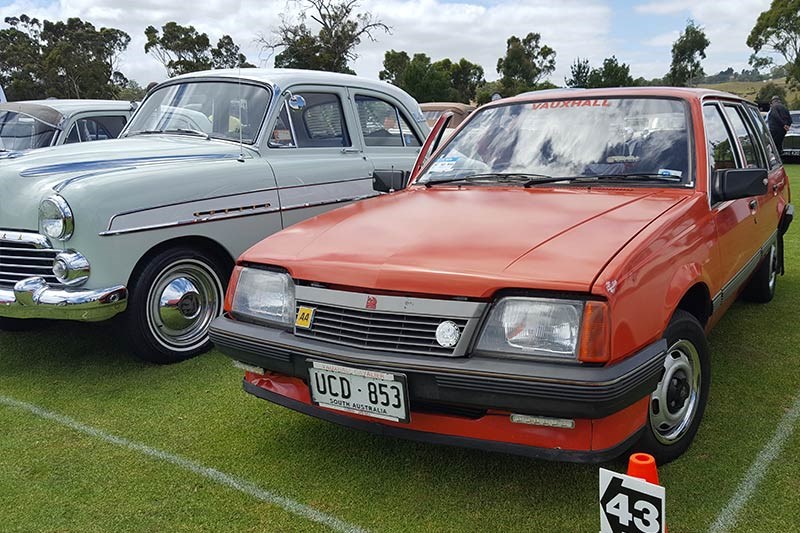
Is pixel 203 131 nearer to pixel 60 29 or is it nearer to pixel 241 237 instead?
pixel 241 237

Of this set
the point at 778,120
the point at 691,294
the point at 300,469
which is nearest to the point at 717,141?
the point at 691,294

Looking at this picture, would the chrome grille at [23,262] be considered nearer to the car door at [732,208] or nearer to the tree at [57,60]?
the car door at [732,208]

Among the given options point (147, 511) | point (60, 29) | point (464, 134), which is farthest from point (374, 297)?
point (60, 29)

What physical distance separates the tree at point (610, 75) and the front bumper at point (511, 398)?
1839 inches

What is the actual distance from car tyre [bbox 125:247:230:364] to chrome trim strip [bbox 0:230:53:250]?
0.53 metres

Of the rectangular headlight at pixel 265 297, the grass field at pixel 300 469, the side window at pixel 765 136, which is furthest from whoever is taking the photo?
the side window at pixel 765 136

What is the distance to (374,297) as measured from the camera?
235 centimetres

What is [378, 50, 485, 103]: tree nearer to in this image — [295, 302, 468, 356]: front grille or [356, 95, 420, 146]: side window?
[356, 95, 420, 146]: side window

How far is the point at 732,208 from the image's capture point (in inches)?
131

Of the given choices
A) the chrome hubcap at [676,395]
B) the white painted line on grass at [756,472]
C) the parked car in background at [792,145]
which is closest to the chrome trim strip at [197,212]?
the chrome hubcap at [676,395]

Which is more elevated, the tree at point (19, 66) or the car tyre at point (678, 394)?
the tree at point (19, 66)

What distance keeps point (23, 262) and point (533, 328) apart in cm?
315

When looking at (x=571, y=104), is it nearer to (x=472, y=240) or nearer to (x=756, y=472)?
(x=472, y=240)

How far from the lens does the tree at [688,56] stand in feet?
159
